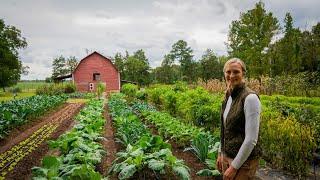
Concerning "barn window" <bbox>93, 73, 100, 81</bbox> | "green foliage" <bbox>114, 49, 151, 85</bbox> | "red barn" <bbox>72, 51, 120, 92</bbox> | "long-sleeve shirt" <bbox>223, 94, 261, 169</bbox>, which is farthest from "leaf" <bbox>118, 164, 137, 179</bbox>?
"green foliage" <bbox>114, 49, 151, 85</bbox>

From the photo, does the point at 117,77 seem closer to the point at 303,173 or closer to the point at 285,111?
the point at 285,111

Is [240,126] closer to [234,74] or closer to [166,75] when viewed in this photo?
[234,74]

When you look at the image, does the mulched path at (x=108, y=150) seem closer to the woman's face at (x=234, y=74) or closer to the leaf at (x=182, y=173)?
the leaf at (x=182, y=173)

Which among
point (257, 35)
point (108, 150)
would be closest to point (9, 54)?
point (257, 35)

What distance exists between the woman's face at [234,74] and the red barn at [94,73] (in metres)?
43.2

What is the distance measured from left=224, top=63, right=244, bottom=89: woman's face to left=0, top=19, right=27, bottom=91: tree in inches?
1807

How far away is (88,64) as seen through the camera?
4562 centimetres

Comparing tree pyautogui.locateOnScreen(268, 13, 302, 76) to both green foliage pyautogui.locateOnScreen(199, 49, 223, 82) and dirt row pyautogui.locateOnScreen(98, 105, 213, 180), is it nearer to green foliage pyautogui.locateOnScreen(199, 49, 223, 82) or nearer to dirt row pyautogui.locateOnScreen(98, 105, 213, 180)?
green foliage pyautogui.locateOnScreen(199, 49, 223, 82)

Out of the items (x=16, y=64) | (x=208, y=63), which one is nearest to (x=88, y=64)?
(x=16, y=64)

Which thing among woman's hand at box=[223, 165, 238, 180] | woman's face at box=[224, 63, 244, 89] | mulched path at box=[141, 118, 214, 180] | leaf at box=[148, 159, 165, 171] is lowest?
mulched path at box=[141, 118, 214, 180]

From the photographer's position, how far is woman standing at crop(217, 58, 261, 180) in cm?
306

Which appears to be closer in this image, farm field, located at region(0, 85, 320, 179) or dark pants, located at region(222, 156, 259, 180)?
dark pants, located at region(222, 156, 259, 180)

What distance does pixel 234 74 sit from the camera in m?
3.30

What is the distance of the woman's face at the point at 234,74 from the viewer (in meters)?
3.28
